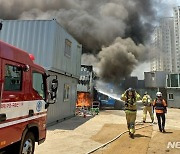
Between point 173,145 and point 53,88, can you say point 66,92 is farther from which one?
point 53,88

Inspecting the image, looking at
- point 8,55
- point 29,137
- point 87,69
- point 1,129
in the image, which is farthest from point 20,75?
point 87,69

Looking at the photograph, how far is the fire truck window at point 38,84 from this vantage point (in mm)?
4379

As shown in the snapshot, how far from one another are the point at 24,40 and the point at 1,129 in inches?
276

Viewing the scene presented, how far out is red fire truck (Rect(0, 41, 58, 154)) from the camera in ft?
10.7

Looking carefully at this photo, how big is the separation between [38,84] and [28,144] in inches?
45.9

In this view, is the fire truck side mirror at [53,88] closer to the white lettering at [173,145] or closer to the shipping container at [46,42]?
the white lettering at [173,145]

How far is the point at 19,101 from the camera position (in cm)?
366

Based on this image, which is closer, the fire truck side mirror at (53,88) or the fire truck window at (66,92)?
the fire truck side mirror at (53,88)

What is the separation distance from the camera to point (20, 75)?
12.2ft

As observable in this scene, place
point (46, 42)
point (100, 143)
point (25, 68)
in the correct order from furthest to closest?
point (46, 42), point (100, 143), point (25, 68)

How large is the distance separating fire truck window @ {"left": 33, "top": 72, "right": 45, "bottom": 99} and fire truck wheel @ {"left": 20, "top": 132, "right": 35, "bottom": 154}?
842 mm

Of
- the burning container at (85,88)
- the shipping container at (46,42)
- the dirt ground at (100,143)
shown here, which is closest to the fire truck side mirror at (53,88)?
the dirt ground at (100,143)

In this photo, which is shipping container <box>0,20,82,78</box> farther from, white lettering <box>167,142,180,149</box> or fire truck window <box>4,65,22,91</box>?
fire truck window <box>4,65,22,91</box>

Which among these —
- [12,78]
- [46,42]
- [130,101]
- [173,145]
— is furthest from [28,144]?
[46,42]
